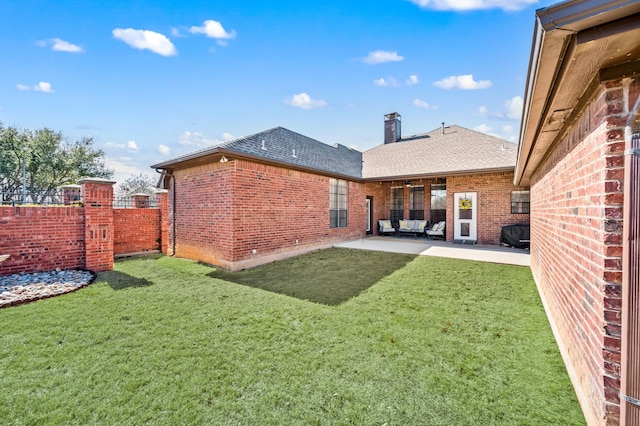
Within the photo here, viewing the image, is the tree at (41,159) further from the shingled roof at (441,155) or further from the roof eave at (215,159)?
the shingled roof at (441,155)

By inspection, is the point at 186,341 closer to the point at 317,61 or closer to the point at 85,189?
the point at 85,189

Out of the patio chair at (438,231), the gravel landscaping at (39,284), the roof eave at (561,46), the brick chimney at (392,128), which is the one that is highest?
the brick chimney at (392,128)

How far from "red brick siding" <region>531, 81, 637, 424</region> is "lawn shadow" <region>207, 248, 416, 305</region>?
9.88 feet

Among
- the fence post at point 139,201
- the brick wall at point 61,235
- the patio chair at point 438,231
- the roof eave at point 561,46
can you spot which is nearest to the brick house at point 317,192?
the patio chair at point 438,231

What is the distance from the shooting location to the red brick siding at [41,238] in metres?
5.51

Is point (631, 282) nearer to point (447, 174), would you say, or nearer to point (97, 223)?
point (97, 223)

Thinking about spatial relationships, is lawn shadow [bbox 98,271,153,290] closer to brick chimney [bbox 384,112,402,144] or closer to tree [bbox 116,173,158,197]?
brick chimney [bbox 384,112,402,144]

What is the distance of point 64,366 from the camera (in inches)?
107

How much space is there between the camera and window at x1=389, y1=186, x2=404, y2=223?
14508 millimetres

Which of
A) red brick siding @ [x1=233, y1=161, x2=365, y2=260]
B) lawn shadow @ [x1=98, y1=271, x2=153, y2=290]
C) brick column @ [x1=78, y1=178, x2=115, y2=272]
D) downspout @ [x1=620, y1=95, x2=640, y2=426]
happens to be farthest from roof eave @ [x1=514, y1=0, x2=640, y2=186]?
brick column @ [x1=78, y1=178, x2=115, y2=272]

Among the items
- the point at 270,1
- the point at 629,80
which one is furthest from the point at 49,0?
the point at 629,80

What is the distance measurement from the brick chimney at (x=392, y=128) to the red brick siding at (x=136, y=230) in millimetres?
13695

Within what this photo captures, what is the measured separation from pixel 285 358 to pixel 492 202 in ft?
35.9

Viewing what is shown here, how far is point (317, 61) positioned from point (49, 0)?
7.45 meters
